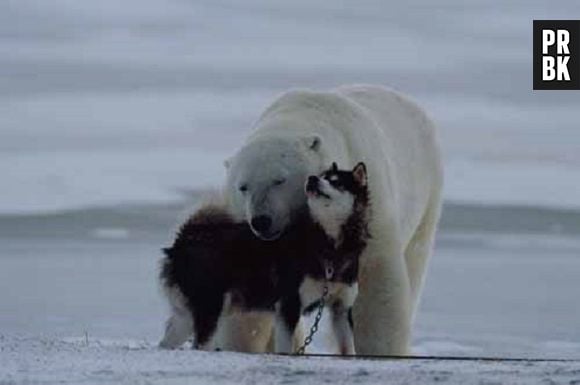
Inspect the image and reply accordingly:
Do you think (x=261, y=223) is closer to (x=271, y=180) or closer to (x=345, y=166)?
(x=271, y=180)

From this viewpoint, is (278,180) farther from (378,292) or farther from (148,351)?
(148,351)

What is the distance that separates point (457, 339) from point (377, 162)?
3.86 metres

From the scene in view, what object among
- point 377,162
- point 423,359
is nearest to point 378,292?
point 377,162

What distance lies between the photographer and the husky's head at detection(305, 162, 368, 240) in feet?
22.9

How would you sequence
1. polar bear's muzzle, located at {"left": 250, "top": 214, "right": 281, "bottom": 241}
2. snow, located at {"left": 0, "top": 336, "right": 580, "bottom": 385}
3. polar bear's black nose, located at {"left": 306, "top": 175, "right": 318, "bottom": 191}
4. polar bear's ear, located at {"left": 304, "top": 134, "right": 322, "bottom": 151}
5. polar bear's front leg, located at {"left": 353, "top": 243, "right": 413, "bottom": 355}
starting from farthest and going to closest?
polar bear's front leg, located at {"left": 353, "top": 243, "right": 413, "bottom": 355} → polar bear's ear, located at {"left": 304, "top": 134, "right": 322, "bottom": 151} → polar bear's muzzle, located at {"left": 250, "top": 214, "right": 281, "bottom": 241} → polar bear's black nose, located at {"left": 306, "top": 175, "right": 318, "bottom": 191} → snow, located at {"left": 0, "top": 336, "right": 580, "bottom": 385}

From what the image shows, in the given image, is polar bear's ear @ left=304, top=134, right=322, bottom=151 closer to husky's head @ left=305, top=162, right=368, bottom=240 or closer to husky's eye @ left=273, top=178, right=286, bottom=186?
husky's eye @ left=273, top=178, right=286, bottom=186

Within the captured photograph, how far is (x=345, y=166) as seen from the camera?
7.77 meters

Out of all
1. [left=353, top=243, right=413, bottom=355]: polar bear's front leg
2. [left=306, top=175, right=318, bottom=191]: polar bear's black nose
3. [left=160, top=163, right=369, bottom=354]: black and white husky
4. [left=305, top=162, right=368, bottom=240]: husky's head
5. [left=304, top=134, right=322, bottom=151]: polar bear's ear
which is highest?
[left=304, top=134, right=322, bottom=151]: polar bear's ear

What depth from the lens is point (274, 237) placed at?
23.4ft

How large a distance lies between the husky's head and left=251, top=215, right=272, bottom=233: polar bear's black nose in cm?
19

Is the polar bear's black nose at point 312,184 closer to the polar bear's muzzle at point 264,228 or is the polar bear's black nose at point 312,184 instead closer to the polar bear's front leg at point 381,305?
the polar bear's muzzle at point 264,228

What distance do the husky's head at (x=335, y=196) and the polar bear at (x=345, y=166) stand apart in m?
0.22

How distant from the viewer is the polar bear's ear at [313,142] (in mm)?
7555

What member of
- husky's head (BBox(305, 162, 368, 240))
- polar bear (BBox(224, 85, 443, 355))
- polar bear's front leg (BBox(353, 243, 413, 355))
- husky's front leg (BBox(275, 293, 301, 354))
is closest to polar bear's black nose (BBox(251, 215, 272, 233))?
polar bear (BBox(224, 85, 443, 355))
